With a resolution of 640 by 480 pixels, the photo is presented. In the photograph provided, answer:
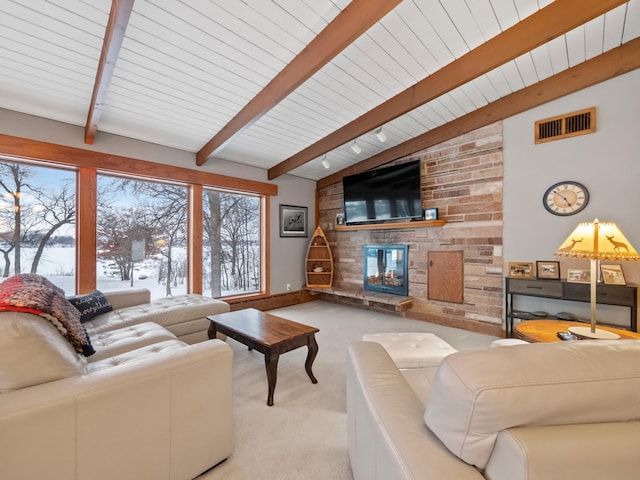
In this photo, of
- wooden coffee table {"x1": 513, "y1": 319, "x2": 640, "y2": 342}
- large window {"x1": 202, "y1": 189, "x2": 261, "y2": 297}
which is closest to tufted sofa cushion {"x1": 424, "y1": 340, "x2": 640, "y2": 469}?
wooden coffee table {"x1": 513, "y1": 319, "x2": 640, "y2": 342}

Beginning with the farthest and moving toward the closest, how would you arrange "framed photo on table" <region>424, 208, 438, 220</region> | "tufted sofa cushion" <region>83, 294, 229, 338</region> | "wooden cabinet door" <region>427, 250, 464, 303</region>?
"framed photo on table" <region>424, 208, 438, 220</region>, "wooden cabinet door" <region>427, 250, 464, 303</region>, "tufted sofa cushion" <region>83, 294, 229, 338</region>

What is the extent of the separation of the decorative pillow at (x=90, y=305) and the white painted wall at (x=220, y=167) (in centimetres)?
173

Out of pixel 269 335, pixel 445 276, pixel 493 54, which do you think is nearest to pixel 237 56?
pixel 493 54

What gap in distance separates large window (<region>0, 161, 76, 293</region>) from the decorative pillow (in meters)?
0.82

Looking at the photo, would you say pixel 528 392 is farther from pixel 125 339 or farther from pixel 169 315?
pixel 169 315

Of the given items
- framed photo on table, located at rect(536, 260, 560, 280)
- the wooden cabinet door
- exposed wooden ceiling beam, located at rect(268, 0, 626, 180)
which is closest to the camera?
exposed wooden ceiling beam, located at rect(268, 0, 626, 180)

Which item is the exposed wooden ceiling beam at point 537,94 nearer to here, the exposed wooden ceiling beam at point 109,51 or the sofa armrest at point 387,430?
the sofa armrest at point 387,430

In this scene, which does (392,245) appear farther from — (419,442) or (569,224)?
(419,442)

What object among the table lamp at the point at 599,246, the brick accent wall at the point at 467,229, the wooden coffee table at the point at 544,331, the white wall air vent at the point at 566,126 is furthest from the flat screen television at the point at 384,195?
the table lamp at the point at 599,246

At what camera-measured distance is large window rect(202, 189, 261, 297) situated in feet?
14.1

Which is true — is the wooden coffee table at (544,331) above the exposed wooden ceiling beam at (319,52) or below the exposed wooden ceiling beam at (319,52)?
below

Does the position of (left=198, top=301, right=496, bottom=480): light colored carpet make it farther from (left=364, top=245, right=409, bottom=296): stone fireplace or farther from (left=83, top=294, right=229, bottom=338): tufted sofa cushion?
(left=364, top=245, right=409, bottom=296): stone fireplace

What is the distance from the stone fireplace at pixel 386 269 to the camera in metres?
4.47

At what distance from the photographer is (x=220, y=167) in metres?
4.30
